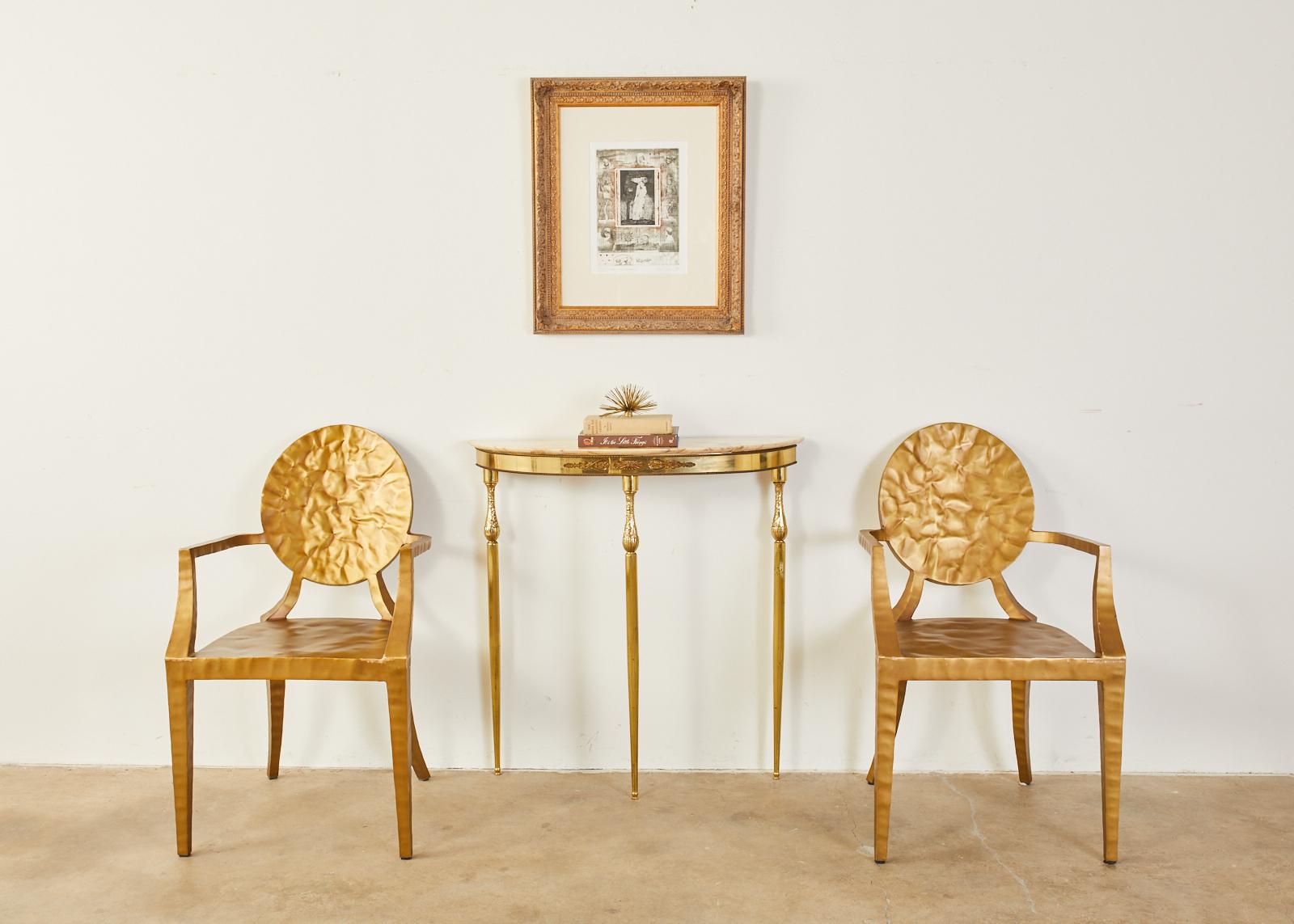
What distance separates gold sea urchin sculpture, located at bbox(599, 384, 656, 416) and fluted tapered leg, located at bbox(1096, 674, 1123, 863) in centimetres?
131

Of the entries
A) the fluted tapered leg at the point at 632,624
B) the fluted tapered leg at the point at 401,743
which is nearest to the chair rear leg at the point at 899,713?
the fluted tapered leg at the point at 632,624

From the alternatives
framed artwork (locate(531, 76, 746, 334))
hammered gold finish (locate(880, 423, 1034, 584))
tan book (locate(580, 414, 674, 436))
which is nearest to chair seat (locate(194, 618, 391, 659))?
tan book (locate(580, 414, 674, 436))

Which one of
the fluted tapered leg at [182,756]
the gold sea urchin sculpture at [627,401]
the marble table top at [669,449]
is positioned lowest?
the fluted tapered leg at [182,756]

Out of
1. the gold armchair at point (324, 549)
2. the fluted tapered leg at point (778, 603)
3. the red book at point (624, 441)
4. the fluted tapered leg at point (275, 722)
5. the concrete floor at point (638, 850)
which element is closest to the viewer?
the concrete floor at point (638, 850)

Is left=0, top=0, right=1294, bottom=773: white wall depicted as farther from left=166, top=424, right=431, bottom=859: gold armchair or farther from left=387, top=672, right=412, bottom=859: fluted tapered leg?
left=387, top=672, right=412, bottom=859: fluted tapered leg

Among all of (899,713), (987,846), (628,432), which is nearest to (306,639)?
(628,432)

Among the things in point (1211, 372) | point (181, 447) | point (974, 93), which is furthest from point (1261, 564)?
point (181, 447)

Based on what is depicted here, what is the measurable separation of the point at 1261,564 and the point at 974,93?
1.54m

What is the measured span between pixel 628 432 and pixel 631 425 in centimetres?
2

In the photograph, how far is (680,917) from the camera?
6.92ft

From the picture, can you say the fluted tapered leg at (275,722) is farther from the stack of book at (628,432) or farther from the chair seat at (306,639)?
the stack of book at (628,432)

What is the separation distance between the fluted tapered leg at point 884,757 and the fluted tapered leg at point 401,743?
107 centimetres

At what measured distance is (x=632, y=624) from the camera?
105 inches

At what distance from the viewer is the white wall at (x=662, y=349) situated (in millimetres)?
2785
